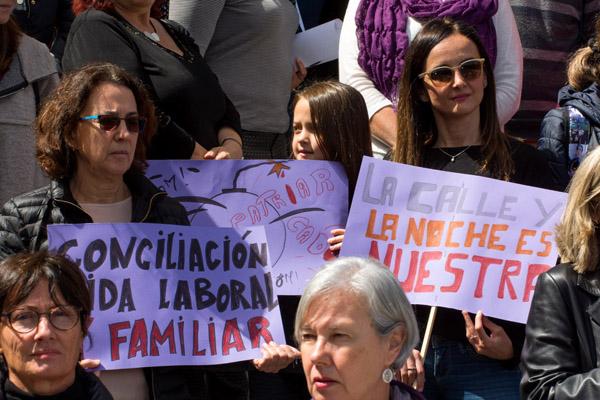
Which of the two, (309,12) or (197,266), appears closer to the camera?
(197,266)

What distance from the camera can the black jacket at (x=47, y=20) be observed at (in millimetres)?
7938

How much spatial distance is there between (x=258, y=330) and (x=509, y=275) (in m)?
1.08

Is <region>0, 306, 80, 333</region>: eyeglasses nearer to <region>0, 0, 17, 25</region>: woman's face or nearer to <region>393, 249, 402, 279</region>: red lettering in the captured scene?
<region>393, 249, 402, 279</region>: red lettering

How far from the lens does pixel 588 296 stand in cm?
473

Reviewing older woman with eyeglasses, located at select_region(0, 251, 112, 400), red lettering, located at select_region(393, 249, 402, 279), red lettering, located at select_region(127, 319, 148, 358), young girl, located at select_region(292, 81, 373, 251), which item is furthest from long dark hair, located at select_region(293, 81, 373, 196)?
older woman with eyeglasses, located at select_region(0, 251, 112, 400)

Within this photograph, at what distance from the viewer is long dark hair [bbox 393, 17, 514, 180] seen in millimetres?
5938

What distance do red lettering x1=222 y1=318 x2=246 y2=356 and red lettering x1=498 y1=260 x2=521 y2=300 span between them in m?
1.09

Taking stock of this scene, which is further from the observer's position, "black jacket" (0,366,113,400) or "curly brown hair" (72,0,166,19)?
"curly brown hair" (72,0,166,19)

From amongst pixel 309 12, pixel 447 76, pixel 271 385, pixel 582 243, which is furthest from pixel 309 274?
pixel 309 12

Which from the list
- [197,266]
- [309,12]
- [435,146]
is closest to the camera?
[197,266]

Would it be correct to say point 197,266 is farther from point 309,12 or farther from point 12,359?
point 309,12

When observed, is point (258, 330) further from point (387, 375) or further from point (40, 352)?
point (40, 352)

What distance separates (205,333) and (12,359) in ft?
3.29

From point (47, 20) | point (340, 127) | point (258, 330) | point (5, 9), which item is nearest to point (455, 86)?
point (340, 127)
